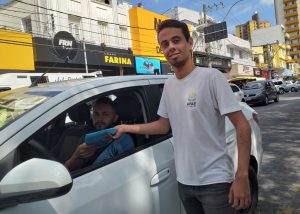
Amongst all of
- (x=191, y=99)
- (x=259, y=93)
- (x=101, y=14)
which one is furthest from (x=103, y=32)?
(x=191, y=99)

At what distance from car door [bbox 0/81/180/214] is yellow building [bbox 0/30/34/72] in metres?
15.1

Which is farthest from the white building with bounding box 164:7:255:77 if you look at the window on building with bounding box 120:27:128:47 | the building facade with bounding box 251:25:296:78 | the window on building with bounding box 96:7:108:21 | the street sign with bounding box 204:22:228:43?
the window on building with bounding box 96:7:108:21

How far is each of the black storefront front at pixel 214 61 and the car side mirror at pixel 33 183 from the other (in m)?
33.9

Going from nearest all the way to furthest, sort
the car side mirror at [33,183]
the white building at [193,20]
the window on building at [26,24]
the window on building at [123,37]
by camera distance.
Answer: the car side mirror at [33,183] → the window on building at [26,24] → the window on building at [123,37] → the white building at [193,20]

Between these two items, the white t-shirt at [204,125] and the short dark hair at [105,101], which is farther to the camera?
the short dark hair at [105,101]

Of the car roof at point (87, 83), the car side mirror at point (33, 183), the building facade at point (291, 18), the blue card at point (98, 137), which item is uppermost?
the building facade at point (291, 18)

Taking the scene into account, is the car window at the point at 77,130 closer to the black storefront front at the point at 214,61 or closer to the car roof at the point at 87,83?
the car roof at the point at 87,83

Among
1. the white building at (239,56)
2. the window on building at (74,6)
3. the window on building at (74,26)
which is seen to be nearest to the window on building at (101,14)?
the window on building at (74,6)

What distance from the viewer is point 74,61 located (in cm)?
1991

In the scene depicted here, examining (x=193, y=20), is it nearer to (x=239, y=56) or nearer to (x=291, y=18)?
(x=239, y=56)

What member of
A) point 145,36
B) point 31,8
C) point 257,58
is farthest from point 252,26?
point 31,8

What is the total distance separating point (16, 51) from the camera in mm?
17016

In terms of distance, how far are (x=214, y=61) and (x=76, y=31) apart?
22547 millimetres

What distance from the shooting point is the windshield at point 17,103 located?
209 cm
